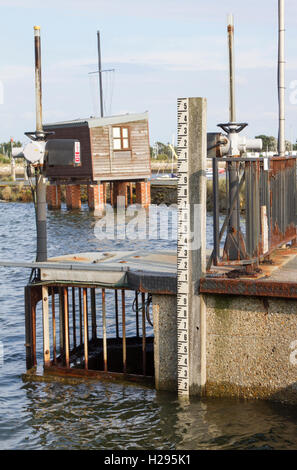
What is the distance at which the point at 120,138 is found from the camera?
45.7 meters

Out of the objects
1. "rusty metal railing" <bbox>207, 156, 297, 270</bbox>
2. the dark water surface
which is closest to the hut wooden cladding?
the dark water surface

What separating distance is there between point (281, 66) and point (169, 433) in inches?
355

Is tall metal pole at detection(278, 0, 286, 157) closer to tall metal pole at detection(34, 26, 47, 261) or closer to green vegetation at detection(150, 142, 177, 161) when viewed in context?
tall metal pole at detection(34, 26, 47, 261)

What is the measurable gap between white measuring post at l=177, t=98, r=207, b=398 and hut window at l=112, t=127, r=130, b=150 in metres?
34.9

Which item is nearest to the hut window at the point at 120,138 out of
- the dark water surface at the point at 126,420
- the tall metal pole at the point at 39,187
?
the dark water surface at the point at 126,420

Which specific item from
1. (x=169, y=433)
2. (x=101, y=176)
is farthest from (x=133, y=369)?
(x=101, y=176)

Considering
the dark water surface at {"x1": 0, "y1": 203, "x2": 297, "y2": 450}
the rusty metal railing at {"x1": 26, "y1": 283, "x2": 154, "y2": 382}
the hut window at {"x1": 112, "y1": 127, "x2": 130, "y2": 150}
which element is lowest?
the dark water surface at {"x1": 0, "y1": 203, "x2": 297, "y2": 450}

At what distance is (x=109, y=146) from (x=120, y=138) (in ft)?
3.22

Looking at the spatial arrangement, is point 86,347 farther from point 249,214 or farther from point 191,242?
point 249,214

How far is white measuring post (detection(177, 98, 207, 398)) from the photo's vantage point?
10.9m

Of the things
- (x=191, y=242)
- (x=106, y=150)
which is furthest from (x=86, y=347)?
(x=106, y=150)

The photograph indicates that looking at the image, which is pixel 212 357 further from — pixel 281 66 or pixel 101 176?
pixel 101 176
